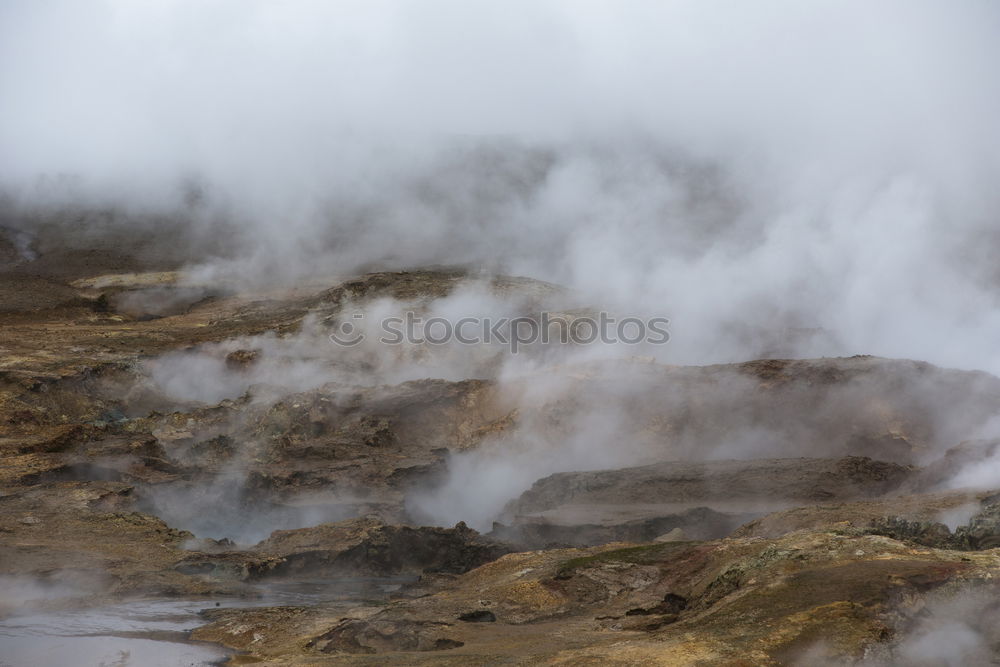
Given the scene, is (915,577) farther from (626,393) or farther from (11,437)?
(11,437)

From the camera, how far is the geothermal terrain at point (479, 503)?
10.2m

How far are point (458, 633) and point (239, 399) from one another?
15.5 m

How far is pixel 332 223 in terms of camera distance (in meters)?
47.2
